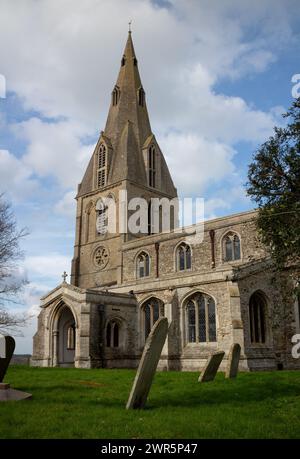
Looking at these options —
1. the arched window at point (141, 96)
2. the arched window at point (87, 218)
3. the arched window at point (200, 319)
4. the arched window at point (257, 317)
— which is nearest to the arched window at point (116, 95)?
the arched window at point (141, 96)

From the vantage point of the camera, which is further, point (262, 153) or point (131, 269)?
point (131, 269)

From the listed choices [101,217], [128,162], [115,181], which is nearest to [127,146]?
[128,162]

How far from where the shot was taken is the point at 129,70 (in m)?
50.3

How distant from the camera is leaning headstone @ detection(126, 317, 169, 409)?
29.2ft

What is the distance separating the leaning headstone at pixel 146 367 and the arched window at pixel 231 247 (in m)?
21.0

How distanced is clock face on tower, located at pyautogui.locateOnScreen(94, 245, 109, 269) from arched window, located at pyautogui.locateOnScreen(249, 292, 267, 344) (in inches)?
703

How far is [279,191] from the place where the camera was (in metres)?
15.2

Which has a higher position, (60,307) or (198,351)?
(60,307)

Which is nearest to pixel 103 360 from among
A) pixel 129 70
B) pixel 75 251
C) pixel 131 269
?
pixel 131 269

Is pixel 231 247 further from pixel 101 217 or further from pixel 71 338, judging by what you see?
pixel 101 217

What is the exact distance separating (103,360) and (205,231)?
1150 centimetres

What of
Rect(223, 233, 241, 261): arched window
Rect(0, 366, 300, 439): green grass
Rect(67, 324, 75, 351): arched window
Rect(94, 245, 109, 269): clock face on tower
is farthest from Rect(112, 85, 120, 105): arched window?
Rect(0, 366, 300, 439): green grass

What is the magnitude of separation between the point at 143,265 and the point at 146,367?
26441mm
